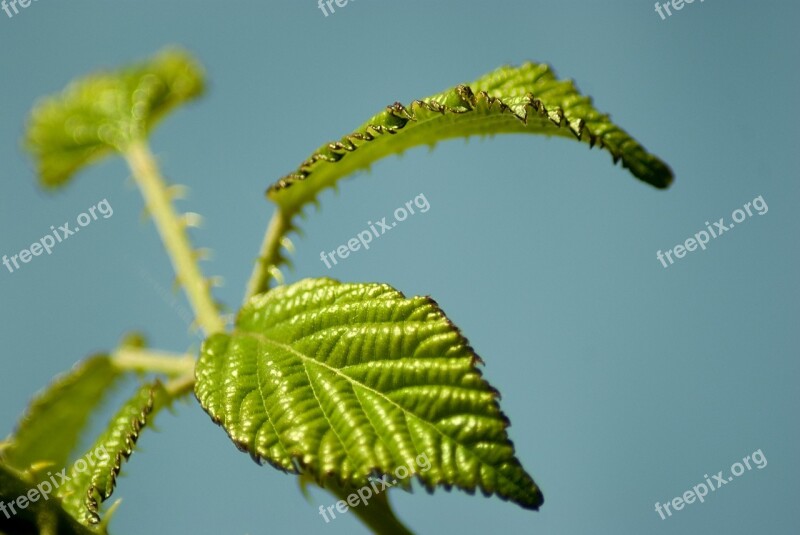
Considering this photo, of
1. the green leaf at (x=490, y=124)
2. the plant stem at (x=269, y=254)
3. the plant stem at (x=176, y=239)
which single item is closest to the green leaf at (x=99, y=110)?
the plant stem at (x=176, y=239)

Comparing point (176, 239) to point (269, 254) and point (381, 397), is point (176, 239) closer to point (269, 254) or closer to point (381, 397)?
point (269, 254)

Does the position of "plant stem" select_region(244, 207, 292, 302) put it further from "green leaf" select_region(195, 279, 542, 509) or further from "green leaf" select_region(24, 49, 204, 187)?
"green leaf" select_region(24, 49, 204, 187)

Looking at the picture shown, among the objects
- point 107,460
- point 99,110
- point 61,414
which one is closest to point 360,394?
point 107,460

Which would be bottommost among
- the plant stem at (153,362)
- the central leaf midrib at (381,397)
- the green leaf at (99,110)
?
the central leaf midrib at (381,397)

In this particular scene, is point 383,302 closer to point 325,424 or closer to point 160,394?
point 325,424

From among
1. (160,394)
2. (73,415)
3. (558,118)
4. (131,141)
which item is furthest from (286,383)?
(131,141)

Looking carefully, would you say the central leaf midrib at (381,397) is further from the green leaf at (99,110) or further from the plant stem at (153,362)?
the green leaf at (99,110)
